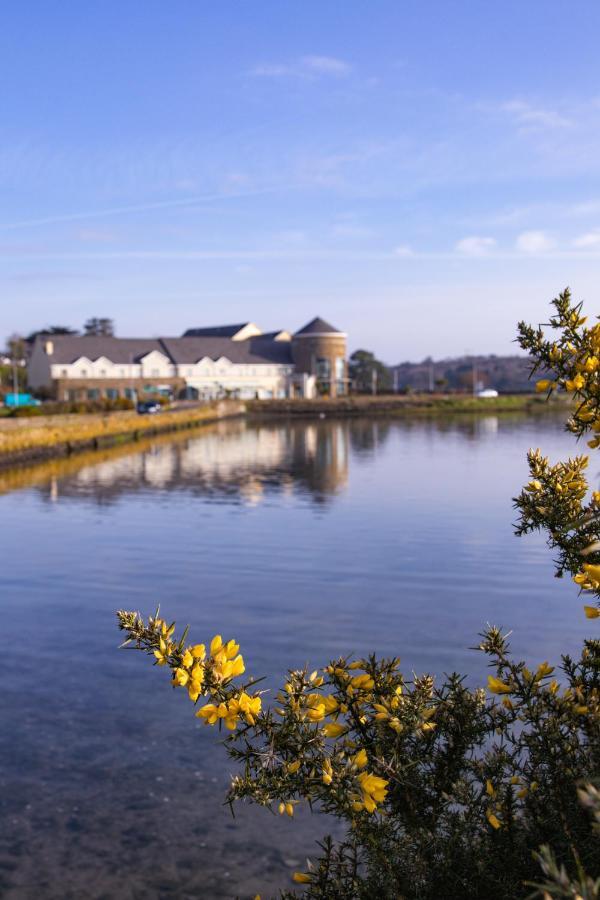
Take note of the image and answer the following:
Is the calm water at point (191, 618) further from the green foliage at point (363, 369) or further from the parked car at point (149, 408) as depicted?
the green foliage at point (363, 369)

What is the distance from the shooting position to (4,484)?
1399 inches

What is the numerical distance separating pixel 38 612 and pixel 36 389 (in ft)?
308

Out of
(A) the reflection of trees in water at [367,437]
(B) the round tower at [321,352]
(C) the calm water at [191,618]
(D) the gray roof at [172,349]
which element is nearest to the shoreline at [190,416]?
(B) the round tower at [321,352]

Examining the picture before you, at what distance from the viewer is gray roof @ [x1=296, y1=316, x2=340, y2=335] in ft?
401

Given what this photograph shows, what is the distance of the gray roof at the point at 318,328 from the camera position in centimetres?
12212

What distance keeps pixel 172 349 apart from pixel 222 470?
257 ft

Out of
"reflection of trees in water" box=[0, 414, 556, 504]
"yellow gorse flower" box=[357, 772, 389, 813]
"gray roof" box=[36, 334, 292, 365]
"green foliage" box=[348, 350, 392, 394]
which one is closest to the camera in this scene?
"yellow gorse flower" box=[357, 772, 389, 813]

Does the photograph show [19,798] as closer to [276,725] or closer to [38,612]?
[276,725]

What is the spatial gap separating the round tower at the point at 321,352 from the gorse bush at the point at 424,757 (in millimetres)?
118782

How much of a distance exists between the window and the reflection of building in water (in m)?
57.1

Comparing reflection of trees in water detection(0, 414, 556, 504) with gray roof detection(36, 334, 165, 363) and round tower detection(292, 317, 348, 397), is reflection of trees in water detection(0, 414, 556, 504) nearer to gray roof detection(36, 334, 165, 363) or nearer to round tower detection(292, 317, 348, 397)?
gray roof detection(36, 334, 165, 363)

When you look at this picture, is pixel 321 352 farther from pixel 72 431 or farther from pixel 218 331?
pixel 72 431

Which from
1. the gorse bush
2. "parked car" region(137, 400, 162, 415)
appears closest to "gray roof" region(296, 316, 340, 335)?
"parked car" region(137, 400, 162, 415)

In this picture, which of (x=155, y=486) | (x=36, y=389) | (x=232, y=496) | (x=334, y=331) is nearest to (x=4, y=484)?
(x=155, y=486)
